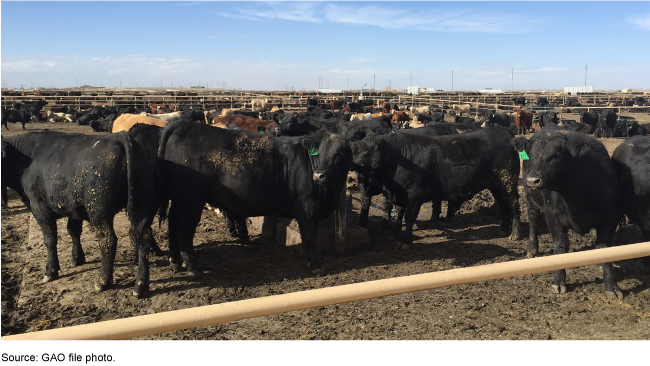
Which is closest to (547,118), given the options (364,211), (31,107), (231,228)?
(364,211)

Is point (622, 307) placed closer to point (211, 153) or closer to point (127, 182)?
point (211, 153)

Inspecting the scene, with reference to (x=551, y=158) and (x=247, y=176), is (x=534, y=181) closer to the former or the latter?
(x=551, y=158)

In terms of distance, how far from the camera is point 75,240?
241 inches

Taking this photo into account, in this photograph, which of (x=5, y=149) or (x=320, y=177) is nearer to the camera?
(x=5, y=149)

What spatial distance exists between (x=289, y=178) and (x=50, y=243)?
2.96m

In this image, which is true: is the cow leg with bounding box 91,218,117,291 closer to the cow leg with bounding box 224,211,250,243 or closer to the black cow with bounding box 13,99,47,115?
the cow leg with bounding box 224,211,250,243

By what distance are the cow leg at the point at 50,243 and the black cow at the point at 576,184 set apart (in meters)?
5.38

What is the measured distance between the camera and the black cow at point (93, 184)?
5156 mm

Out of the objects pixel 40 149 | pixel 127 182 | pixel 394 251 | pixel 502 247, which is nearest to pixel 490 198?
pixel 502 247

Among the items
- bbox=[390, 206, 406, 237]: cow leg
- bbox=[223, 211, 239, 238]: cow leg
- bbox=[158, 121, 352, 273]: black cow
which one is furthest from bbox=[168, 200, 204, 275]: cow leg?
bbox=[390, 206, 406, 237]: cow leg

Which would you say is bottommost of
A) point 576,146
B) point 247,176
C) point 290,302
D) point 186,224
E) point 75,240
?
point 75,240

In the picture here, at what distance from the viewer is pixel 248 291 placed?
5.55m

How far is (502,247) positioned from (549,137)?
267 cm

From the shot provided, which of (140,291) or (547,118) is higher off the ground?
(547,118)
